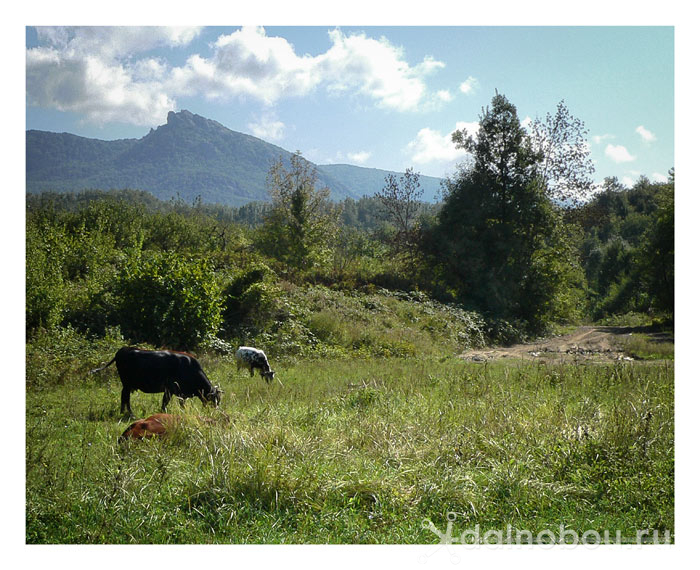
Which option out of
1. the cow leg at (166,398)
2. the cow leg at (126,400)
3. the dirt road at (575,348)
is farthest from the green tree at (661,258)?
the cow leg at (126,400)

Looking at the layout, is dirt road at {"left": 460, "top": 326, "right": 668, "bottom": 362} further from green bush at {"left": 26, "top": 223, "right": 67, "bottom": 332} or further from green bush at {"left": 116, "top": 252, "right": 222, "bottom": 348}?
green bush at {"left": 26, "top": 223, "right": 67, "bottom": 332}

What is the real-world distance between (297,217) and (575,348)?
52.4 feet

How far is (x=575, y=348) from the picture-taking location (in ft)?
34.5

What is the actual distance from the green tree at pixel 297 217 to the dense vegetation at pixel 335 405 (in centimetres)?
741

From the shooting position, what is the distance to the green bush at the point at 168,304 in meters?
7.41

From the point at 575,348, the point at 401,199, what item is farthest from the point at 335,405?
the point at 401,199

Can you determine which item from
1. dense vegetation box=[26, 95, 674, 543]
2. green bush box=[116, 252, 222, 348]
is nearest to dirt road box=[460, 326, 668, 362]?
dense vegetation box=[26, 95, 674, 543]

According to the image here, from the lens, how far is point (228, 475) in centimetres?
388

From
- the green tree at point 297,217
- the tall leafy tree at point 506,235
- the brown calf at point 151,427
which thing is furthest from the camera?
the green tree at point 297,217

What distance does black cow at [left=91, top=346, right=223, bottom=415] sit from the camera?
5660 millimetres

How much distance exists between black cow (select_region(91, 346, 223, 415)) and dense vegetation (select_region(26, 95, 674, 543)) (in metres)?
0.29

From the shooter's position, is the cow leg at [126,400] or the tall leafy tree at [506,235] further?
the tall leafy tree at [506,235]

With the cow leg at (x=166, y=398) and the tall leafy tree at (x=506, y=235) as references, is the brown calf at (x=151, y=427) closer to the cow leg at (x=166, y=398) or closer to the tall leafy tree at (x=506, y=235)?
the cow leg at (x=166, y=398)
